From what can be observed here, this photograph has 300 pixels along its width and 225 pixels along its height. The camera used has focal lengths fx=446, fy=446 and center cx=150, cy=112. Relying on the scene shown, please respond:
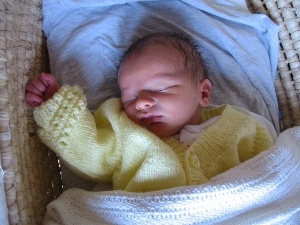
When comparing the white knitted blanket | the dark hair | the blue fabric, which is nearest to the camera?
the white knitted blanket

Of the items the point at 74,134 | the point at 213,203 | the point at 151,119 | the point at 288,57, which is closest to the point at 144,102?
the point at 151,119

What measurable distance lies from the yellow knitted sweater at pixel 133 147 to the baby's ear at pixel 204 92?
7 cm

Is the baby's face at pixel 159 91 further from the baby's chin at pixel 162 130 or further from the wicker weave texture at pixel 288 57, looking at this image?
the wicker weave texture at pixel 288 57

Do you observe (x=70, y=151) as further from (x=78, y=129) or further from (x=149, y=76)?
(x=149, y=76)

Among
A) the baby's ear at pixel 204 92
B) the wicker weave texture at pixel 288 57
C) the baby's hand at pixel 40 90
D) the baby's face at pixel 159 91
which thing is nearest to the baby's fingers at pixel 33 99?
the baby's hand at pixel 40 90

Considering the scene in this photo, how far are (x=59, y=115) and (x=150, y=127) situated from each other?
0.67ft

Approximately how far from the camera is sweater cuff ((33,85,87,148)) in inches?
36.9

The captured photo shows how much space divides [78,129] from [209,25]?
21.4 inches

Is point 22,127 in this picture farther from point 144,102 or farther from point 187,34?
point 187,34

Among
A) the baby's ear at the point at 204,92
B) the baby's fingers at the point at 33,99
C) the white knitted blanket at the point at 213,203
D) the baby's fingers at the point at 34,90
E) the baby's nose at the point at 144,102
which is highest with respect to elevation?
the baby's fingers at the point at 34,90

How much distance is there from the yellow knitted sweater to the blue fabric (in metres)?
0.20

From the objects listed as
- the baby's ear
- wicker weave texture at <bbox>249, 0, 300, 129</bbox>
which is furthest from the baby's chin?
wicker weave texture at <bbox>249, 0, 300, 129</bbox>

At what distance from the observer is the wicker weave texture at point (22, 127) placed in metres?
0.82

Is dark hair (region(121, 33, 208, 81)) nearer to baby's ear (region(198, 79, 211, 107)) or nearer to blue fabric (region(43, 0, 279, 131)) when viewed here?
baby's ear (region(198, 79, 211, 107))
